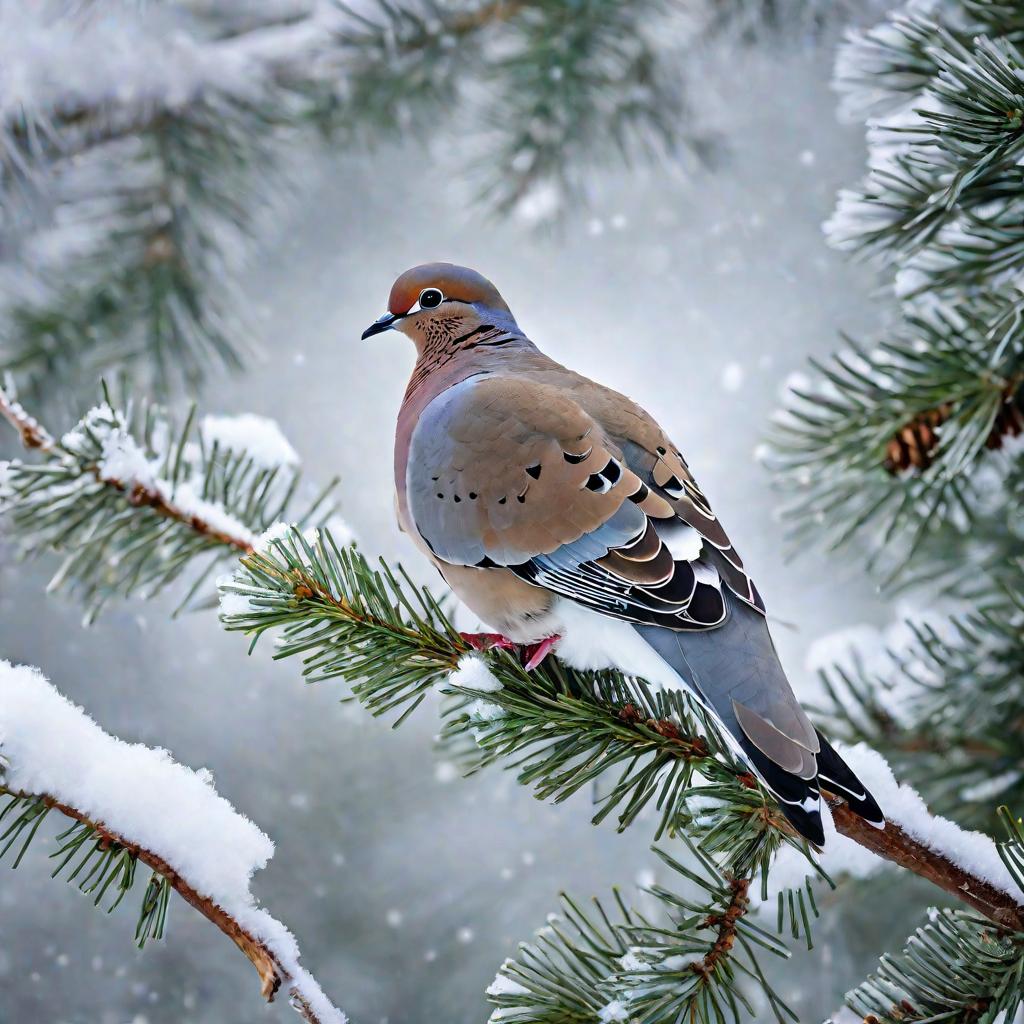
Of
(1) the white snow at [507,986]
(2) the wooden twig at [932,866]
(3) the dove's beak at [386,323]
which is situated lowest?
(1) the white snow at [507,986]

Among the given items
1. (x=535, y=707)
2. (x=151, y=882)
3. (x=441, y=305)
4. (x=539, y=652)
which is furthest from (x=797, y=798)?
(x=441, y=305)

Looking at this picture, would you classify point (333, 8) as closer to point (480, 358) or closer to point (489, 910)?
point (480, 358)

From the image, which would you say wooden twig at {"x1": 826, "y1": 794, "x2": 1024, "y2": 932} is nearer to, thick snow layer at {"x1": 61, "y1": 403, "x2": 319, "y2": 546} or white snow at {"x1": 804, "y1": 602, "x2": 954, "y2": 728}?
white snow at {"x1": 804, "y1": 602, "x2": 954, "y2": 728}

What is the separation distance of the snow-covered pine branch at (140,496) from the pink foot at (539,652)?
266 millimetres

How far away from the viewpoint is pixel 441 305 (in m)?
1.29

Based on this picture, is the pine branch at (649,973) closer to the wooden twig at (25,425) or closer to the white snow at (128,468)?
the white snow at (128,468)

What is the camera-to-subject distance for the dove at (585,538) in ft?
2.83

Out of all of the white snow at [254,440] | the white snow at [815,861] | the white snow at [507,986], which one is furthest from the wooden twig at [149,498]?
the white snow at [815,861]

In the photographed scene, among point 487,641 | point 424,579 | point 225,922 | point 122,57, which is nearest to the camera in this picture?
point 225,922

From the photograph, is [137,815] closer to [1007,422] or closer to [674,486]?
[674,486]

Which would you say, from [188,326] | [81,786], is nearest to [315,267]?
[188,326]

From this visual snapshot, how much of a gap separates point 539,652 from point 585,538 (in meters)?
0.12

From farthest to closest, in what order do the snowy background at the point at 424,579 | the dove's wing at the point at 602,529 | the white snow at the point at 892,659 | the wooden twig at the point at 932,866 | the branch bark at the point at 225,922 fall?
1. the snowy background at the point at 424,579
2. the white snow at the point at 892,659
3. the dove's wing at the point at 602,529
4. the wooden twig at the point at 932,866
5. the branch bark at the point at 225,922

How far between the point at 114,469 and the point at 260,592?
27 centimetres
